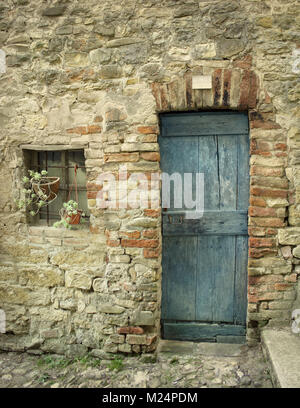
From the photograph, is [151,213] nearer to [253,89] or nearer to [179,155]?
[179,155]

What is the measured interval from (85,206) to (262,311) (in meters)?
1.89

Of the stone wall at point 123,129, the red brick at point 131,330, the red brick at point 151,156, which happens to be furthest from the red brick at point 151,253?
the red brick at point 151,156

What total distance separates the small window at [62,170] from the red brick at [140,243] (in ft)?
1.79

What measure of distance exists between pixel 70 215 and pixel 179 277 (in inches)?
47.1

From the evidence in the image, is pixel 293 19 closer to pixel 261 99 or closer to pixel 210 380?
pixel 261 99

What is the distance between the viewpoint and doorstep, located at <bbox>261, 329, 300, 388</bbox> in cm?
195

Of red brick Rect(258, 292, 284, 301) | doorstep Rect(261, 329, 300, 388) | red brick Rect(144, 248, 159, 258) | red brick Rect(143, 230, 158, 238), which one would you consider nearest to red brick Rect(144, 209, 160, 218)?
red brick Rect(143, 230, 158, 238)

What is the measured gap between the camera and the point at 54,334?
8.94ft

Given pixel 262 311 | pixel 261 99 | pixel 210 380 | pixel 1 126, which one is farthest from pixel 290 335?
pixel 1 126

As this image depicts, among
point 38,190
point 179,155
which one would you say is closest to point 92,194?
point 38,190

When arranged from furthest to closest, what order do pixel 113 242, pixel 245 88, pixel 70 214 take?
pixel 70 214 → pixel 113 242 → pixel 245 88

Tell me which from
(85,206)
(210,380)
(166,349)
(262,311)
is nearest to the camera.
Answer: (210,380)

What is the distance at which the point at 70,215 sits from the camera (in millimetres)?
2715

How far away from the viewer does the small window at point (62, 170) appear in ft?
9.29
